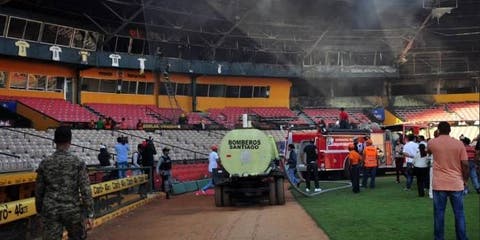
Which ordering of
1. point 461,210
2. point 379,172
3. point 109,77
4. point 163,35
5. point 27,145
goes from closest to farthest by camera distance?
1. point 461,210
2. point 27,145
3. point 379,172
4. point 163,35
5. point 109,77

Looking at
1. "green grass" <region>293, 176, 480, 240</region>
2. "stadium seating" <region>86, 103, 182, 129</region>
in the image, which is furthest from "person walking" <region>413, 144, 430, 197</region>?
"stadium seating" <region>86, 103, 182, 129</region>

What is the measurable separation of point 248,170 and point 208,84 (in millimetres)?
27507

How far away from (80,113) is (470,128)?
2880cm

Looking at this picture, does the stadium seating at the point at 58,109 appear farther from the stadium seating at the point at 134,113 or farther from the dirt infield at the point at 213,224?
the dirt infield at the point at 213,224

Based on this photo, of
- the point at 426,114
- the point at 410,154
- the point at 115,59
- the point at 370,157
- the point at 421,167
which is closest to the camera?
the point at 421,167

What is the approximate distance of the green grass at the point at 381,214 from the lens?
25.3 feet

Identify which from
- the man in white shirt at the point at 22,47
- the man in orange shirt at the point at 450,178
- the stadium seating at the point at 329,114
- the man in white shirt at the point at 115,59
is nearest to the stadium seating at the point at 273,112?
the stadium seating at the point at 329,114

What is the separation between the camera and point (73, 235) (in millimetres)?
5160

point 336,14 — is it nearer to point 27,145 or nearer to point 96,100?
point 27,145

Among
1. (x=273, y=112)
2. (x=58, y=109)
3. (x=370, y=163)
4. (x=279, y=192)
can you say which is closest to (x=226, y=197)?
(x=279, y=192)

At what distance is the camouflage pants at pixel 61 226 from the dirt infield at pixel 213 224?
342 centimetres

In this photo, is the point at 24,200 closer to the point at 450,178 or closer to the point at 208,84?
the point at 450,178

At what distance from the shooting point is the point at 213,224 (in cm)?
996

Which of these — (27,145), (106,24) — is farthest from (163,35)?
(27,145)
